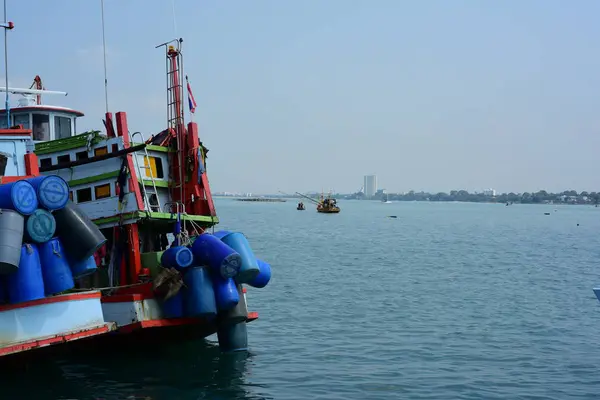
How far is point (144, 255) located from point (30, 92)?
22.5 ft

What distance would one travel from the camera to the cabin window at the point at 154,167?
1720cm

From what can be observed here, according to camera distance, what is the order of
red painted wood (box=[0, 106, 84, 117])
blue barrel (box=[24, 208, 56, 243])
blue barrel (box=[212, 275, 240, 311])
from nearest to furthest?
1. blue barrel (box=[24, 208, 56, 243])
2. blue barrel (box=[212, 275, 240, 311])
3. red painted wood (box=[0, 106, 84, 117])

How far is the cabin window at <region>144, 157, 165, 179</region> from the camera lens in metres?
17.2

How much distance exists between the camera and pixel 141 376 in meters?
15.2

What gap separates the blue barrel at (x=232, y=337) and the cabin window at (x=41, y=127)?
796 cm

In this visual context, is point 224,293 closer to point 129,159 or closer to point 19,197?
point 129,159

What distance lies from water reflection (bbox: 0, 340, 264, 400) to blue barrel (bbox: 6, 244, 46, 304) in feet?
8.06

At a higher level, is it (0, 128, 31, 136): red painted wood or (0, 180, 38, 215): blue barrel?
(0, 128, 31, 136): red painted wood

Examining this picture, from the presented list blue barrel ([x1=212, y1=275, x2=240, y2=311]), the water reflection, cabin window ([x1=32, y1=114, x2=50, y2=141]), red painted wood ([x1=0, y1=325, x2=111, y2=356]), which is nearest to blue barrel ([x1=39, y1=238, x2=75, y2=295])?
red painted wood ([x1=0, y1=325, x2=111, y2=356])

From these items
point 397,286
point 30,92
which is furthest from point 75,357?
point 397,286

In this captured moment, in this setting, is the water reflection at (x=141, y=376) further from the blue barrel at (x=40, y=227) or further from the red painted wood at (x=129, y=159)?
the red painted wood at (x=129, y=159)

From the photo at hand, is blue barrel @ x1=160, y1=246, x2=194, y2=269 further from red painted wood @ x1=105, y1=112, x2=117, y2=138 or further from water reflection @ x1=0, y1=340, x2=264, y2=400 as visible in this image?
red painted wood @ x1=105, y1=112, x2=117, y2=138

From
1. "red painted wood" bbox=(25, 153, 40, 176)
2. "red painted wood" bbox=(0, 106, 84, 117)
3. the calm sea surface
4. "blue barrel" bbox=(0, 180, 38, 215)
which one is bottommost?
the calm sea surface

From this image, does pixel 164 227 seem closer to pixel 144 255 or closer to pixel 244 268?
pixel 144 255
